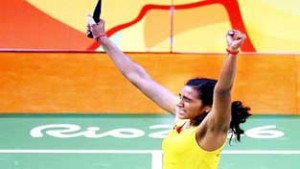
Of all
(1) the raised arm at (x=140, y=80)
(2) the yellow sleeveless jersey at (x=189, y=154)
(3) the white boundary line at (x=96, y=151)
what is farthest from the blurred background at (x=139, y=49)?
(2) the yellow sleeveless jersey at (x=189, y=154)

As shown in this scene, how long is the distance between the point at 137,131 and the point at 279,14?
2543 millimetres

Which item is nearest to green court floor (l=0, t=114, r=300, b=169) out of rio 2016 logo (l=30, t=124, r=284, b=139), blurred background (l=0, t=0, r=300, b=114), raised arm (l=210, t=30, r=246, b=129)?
rio 2016 logo (l=30, t=124, r=284, b=139)

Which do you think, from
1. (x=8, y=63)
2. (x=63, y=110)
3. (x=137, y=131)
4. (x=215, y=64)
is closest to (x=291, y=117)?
(x=215, y=64)

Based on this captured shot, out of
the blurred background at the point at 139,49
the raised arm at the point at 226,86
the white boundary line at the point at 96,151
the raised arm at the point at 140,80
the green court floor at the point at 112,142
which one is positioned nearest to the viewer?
the raised arm at the point at 226,86

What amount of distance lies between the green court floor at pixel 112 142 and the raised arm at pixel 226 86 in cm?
398

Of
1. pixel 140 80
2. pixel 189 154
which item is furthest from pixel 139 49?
pixel 189 154

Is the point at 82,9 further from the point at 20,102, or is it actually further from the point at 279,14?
the point at 279,14

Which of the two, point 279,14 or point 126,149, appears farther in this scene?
point 279,14

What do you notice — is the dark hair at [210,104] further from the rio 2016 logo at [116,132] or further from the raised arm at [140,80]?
the rio 2016 logo at [116,132]

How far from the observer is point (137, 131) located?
355 inches

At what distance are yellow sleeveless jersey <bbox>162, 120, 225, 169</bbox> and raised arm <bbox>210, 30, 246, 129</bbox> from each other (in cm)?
17

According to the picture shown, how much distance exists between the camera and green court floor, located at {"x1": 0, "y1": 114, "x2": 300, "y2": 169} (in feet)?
25.2

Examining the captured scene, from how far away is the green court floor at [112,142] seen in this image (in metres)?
7.70

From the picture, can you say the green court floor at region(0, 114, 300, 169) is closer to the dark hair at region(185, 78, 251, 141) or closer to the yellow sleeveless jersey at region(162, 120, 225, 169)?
the dark hair at region(185, 78, 251, 141)
